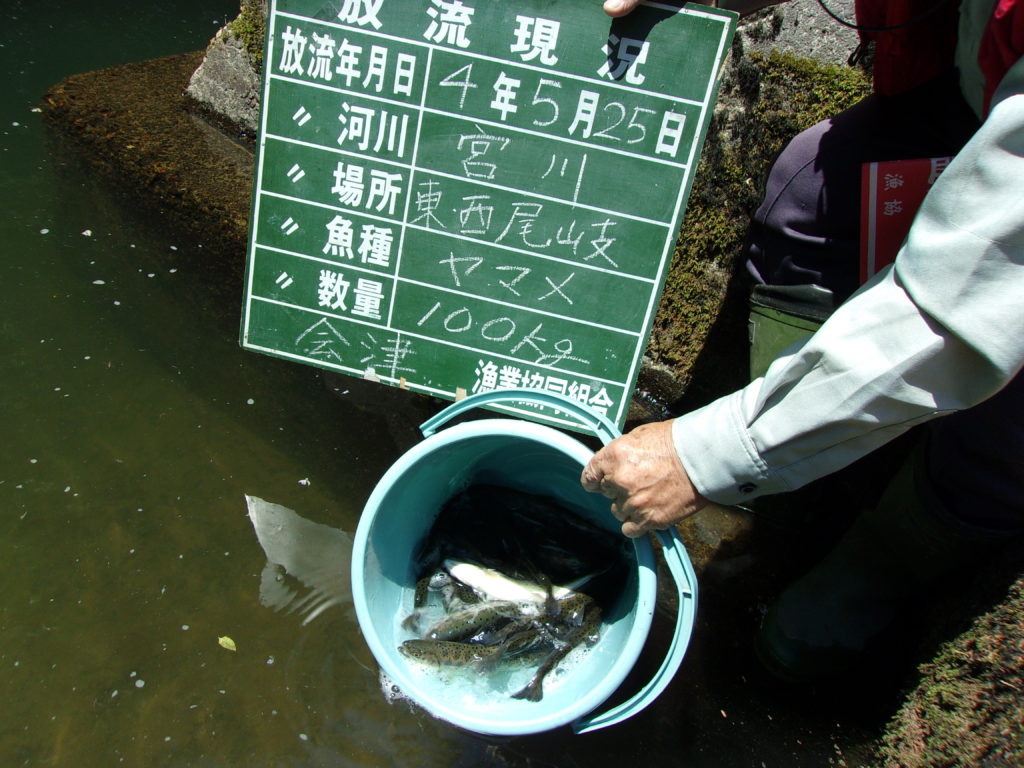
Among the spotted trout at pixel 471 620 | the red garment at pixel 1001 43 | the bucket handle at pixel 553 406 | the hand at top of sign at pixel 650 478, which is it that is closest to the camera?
the red garment at pixel 1001 43

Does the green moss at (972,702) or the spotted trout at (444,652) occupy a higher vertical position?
the green moss at (972,702)

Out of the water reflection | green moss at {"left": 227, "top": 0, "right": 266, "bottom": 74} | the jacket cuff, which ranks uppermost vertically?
green moss at {"left": 227, "top": 0, "right": 266, "bottom": 74}

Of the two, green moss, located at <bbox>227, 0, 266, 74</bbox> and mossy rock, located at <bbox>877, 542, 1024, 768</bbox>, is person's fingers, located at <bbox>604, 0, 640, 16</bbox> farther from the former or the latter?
green moss, located at <bbox>227, 0, 266, 74</bbox>

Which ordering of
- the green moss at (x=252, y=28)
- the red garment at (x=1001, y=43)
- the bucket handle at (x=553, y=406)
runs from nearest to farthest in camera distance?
the red garment at (x=1001, y=43) → the bucket handle at (x=553, y=406) → the green moss at (x=252, y=28)

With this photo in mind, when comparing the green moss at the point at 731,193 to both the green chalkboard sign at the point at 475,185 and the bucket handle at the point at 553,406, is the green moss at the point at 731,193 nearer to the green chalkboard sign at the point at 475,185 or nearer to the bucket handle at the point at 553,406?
the green chalkboard sign at the point at 475,185

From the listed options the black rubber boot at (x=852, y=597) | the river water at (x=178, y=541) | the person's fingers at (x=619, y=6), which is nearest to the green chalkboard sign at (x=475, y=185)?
the person's fingers at (x=619, y=6)

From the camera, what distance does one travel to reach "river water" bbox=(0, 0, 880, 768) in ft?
7.64

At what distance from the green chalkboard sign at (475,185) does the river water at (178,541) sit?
756 mm

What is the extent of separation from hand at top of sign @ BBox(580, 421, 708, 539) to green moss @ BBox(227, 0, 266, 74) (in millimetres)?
3276

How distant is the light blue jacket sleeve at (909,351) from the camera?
4.21 feet

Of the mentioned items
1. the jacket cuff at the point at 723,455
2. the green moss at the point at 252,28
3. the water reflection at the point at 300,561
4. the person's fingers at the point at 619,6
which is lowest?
the water reflection at the point at 300,561

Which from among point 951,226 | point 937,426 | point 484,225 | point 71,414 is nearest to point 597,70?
point 484,225

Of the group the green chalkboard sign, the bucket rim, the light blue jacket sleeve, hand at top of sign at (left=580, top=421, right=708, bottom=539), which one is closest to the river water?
the bucket rim

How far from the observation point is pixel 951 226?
4.37 ft
